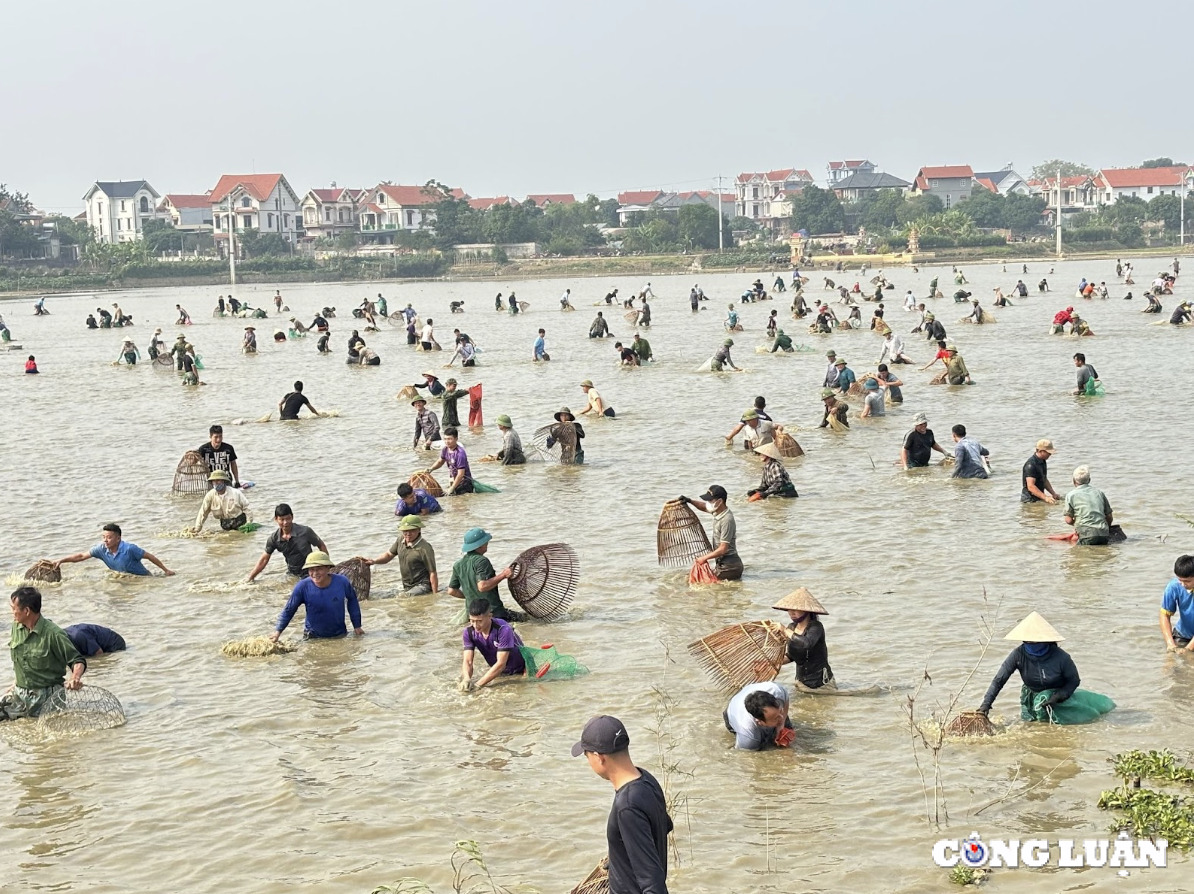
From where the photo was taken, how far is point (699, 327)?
168 feet

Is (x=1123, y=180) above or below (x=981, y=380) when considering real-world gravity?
above

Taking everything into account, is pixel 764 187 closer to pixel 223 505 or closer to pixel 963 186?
pixel 963 186

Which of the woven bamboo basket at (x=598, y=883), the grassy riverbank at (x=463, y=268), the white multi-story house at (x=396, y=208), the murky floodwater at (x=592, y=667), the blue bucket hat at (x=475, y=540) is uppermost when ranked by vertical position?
the white multi-story house at (x=396, y=208)

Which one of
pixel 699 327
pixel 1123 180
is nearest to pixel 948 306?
pixel 699 327

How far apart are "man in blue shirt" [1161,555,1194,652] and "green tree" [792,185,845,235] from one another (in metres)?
140

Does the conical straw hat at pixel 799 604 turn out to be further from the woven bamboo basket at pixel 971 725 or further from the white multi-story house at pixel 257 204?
the white multi-story house at pixel 257 204

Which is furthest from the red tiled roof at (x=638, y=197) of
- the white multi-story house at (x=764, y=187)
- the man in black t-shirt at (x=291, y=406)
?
the man in black t-shirt at (x=291, y=406)

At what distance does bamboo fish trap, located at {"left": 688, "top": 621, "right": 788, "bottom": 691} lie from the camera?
1008 cm

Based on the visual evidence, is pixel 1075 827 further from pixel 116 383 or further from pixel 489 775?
pixel 116 383

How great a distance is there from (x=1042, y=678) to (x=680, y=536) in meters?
5.37

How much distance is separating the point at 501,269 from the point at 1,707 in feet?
372

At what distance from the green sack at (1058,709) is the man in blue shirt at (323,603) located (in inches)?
219

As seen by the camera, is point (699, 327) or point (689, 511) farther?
point (699, 327)

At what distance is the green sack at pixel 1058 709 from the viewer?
9.30 meters
